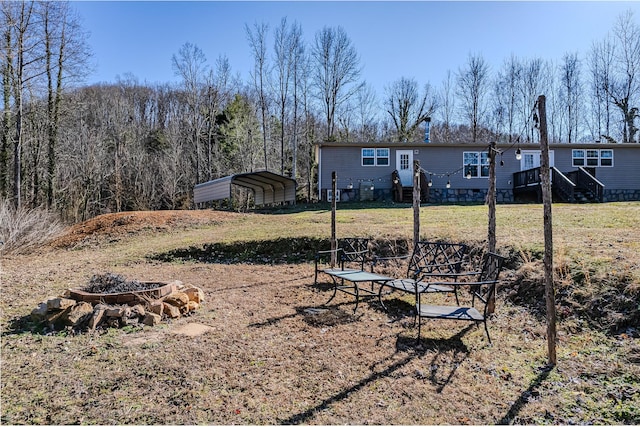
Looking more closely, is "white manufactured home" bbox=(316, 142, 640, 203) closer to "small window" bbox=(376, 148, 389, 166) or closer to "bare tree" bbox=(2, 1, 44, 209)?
"small window" bbox=(376, 148, 389, 166)

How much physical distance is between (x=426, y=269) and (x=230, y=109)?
80.3 ft

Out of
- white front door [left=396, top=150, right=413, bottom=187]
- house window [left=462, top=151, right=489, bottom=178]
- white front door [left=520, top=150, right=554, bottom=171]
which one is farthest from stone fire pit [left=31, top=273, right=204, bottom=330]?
white front door [left=520, top=150, right=554, bottom=171]

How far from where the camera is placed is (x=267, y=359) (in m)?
3.53

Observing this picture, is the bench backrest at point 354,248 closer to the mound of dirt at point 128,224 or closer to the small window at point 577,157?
the mound of dirt at point 128,224

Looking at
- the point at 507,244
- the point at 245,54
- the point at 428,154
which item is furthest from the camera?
the point at 245,54

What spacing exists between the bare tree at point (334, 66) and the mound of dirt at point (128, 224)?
1437cm

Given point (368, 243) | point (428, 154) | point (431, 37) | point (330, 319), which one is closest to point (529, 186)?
point (428, 154)

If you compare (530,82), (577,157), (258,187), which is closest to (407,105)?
(530,82)

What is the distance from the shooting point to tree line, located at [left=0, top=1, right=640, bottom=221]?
17469 mm

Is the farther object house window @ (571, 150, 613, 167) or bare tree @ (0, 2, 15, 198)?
house window @ (571, 150, 613, 167)

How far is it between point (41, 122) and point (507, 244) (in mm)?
21365

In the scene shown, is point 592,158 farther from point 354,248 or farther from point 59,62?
point 59,62

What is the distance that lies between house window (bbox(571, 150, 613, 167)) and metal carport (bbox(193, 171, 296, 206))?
14.2 meters

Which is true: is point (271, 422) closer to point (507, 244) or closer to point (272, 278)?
point (272, 278)
